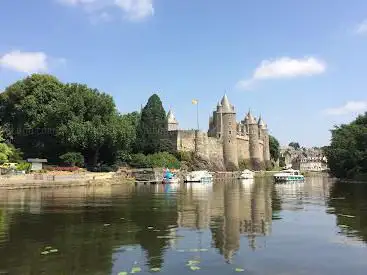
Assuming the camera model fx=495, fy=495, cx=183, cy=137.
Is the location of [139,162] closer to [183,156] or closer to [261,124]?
Result: [183,156]

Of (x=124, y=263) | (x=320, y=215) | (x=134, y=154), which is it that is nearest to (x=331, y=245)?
(x=124, y=263)

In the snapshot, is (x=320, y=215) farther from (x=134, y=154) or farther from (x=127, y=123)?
(x=134, y=154)

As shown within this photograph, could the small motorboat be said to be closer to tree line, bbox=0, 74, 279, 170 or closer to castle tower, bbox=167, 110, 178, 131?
tree line, bbox=0, 74, 279, 170

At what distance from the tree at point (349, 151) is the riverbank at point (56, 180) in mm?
31981

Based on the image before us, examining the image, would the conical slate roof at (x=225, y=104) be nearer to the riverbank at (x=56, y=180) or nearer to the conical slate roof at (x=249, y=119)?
the conical slate roof at (x=249, y=119)

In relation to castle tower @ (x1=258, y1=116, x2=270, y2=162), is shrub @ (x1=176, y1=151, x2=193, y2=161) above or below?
below

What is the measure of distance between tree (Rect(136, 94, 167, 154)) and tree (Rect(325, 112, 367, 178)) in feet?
90.0

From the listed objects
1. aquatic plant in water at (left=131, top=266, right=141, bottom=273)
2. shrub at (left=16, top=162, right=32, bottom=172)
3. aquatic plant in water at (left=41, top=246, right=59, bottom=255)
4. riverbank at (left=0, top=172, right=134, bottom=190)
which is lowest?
aquatic plant in water at (left=131, top=266, right=141, bottom=273)

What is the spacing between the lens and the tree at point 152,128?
81.8 metres

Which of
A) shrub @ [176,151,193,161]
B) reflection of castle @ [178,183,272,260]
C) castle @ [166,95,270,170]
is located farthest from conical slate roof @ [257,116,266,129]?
reflection of castle @ [178,183,272,260]

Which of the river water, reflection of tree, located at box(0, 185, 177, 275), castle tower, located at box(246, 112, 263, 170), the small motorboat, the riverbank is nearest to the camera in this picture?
the river water

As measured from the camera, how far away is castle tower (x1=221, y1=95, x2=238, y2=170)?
101438 mm

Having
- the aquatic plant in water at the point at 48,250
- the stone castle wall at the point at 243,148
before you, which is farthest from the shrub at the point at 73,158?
the stone castle wall at the point at 243,148

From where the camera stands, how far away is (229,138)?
10244 cm
